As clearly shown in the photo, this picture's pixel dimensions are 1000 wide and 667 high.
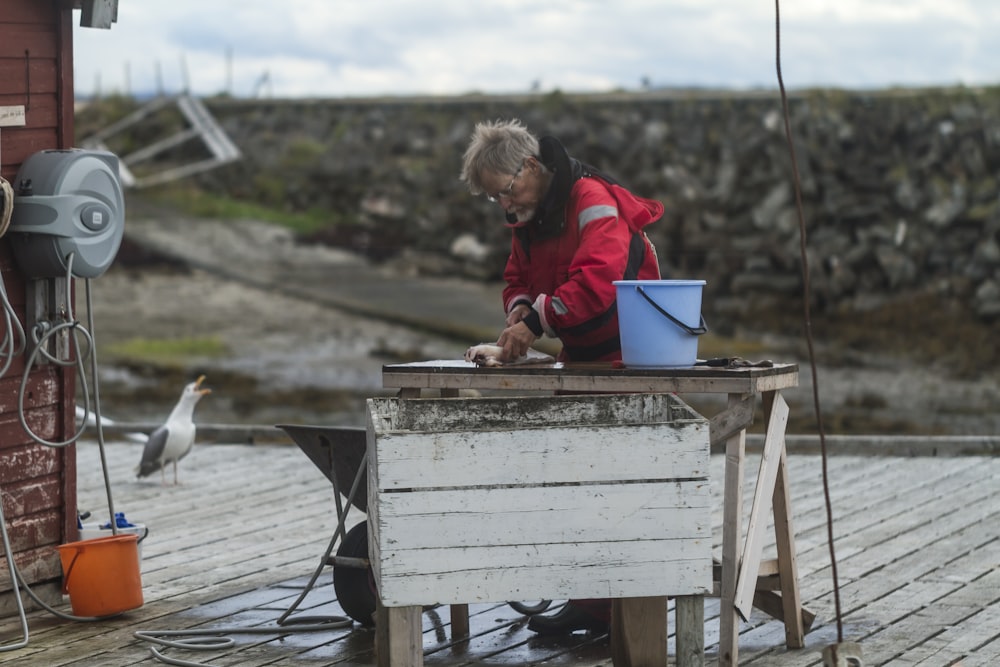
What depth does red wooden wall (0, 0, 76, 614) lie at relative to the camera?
5.29 meters

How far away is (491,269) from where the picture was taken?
21203mm

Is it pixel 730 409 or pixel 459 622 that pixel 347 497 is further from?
pixel 730 409

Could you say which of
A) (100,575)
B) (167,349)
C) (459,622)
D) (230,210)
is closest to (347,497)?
(459,622)

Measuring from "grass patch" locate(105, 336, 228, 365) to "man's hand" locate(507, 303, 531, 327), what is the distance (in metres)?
13.2

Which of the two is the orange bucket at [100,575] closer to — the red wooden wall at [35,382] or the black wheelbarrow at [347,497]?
the red wooden wall at [35,382]

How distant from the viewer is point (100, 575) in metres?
5.23

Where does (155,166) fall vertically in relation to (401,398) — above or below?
above

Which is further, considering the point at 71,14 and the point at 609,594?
the point at 71,14

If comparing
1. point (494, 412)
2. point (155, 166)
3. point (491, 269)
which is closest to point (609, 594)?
point (494, 412)

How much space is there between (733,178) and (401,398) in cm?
1762

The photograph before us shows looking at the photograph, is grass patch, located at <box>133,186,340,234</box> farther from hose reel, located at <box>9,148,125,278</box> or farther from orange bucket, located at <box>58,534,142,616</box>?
orange bucket, located at <box>58,534,142,616</box>

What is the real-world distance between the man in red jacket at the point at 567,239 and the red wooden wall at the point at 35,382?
1.66 meters

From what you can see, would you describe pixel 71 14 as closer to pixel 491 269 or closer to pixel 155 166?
pixel 491 269

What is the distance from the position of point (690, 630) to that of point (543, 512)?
0.53 meters
